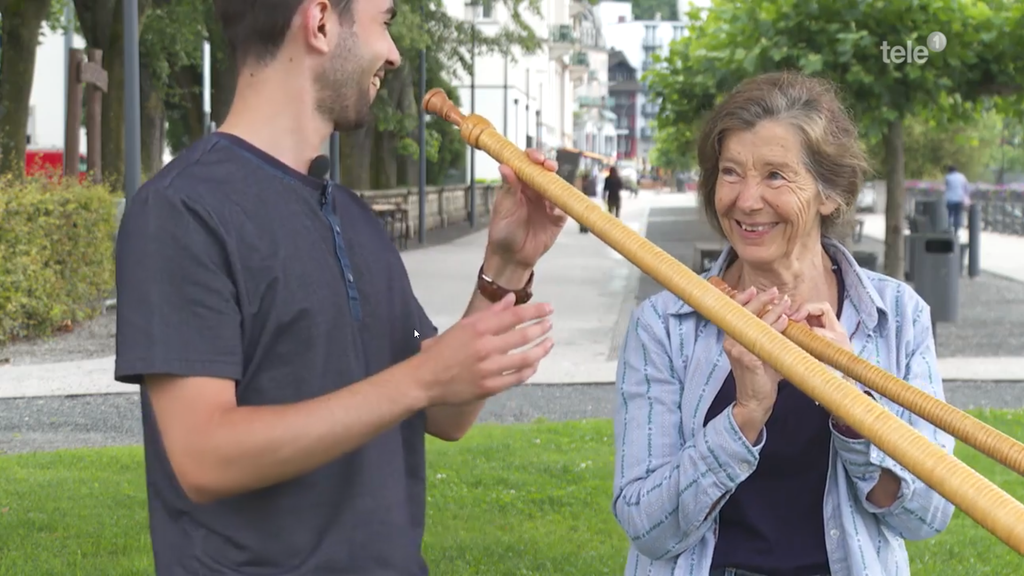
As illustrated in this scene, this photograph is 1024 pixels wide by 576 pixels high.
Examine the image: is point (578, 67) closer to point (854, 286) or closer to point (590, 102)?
point (590, 102)

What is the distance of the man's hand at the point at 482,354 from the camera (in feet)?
5.25

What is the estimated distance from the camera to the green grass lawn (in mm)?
5395

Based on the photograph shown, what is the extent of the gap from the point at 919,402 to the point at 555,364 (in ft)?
30.2

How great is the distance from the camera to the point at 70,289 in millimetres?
13117

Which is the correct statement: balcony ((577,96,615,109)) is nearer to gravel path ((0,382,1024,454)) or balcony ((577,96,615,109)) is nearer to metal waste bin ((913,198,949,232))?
metal waste bin ((913,198,949,232))

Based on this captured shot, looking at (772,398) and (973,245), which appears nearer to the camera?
(772,398)

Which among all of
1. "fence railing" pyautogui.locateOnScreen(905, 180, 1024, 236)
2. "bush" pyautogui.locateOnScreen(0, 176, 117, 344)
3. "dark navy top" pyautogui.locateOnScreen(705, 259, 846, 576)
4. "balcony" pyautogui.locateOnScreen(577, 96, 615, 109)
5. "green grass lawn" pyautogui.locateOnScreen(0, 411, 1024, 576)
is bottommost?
"fence railing" pyautogui.locateOnScreen(905, 180, 1024, 236)

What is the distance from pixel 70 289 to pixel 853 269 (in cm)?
1145

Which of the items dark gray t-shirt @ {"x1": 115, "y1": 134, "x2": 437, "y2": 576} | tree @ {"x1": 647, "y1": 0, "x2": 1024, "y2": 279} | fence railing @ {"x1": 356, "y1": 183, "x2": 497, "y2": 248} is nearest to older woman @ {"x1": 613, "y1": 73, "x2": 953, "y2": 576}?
dark gray t-shirt @ {"x1": 115, "y1": 134, "x2": 437, "y2": 576}

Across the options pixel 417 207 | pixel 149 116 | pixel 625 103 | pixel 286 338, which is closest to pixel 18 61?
pixel 149 116

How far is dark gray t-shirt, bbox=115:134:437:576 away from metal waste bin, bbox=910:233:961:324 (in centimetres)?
1110

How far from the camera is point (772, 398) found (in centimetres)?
227

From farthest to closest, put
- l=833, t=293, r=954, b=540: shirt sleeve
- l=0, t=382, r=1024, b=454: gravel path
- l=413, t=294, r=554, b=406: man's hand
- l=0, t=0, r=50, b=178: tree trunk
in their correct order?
l=0, t=0, r=50, b=178: tree trunk < l=0, t=382, r=1024, b=454: gravel path < l=833, t=293, r=954, b=540: shirt sleeve < l=413, t=294, r=554, b=406: man's hand

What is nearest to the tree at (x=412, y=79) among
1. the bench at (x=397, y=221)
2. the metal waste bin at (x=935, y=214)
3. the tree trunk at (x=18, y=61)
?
the bench at (x=397, y=221)
